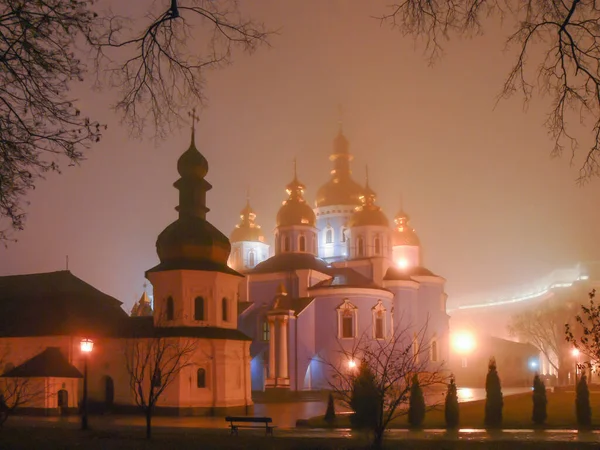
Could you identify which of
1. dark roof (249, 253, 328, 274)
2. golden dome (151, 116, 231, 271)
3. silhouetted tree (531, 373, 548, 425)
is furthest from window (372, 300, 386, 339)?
silhouetted tree (531, 373, 548, 425)

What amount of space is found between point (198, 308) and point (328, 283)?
18738 mm

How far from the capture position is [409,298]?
185ft

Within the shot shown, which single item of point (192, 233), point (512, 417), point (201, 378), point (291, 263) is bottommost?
point (512, 417)

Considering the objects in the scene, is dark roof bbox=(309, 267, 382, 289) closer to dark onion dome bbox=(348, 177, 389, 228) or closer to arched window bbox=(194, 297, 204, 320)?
dark onion dome bbox=(348, 177, 389, 228)

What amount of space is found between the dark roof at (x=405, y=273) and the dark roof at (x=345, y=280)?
1756mm

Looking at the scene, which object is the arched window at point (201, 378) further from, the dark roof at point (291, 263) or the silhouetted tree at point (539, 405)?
the dark roof at point (291, 263)

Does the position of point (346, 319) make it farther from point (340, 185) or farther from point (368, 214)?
point (340, 185)

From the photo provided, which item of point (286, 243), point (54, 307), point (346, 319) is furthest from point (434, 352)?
point (54, 307)

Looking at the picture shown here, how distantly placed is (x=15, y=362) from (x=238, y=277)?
10.6m

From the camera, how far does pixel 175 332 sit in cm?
3428

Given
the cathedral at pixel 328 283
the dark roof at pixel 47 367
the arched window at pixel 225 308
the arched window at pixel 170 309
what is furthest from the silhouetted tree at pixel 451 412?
the cathedral at pixel 328 283

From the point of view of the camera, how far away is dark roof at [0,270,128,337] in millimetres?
36156

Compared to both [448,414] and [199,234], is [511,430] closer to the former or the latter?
[448,414]

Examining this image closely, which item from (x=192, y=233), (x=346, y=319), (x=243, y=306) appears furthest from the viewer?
(x=243, y=306)
